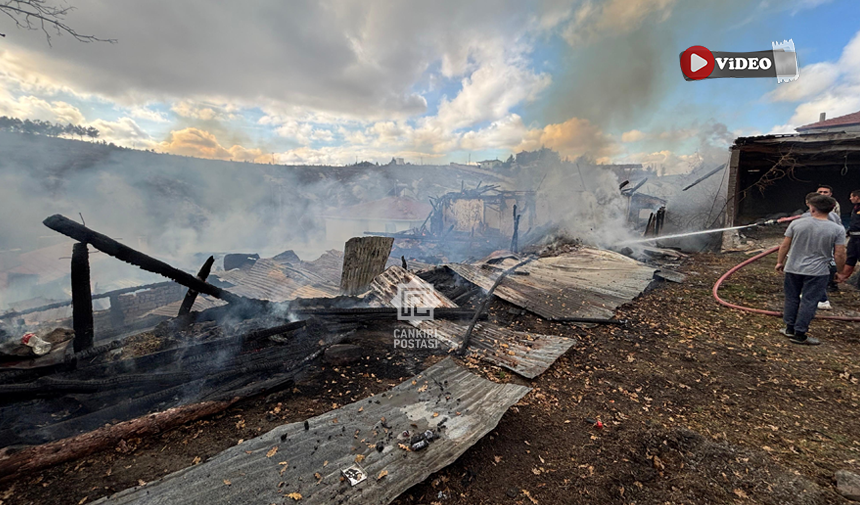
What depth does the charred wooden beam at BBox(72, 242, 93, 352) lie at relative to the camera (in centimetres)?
330

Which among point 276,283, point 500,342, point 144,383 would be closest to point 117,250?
point 144,383

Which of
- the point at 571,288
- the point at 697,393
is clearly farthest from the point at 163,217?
the point at 697,393

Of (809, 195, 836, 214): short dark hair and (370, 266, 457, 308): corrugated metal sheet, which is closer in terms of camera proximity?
(809, 195, 836, 214): short dark hair

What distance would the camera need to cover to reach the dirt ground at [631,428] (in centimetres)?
223

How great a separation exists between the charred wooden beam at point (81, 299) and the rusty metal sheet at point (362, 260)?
4743 mm

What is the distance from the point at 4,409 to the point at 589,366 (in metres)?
5.82

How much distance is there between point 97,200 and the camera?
768 inches

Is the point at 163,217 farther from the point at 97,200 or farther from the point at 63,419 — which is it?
the point at 63,419

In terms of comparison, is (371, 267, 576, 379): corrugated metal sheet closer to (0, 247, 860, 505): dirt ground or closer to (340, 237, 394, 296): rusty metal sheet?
(0, 247, 860, 505): dirt ground

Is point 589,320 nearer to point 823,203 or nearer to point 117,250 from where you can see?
point 823,203

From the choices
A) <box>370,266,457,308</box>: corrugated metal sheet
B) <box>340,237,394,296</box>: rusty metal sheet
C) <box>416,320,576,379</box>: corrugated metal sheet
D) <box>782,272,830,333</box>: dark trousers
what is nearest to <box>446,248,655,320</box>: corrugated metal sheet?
<box>416,320,576,379</box>: corrugated metal sheet

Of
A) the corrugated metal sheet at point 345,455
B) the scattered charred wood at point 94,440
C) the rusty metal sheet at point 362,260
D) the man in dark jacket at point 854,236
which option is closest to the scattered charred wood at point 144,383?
the scattered charred wood at point 94,440

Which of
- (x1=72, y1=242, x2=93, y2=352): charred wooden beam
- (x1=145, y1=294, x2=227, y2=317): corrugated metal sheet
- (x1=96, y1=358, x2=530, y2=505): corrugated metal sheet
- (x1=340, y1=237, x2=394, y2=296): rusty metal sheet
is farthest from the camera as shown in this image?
(x1=145, y1=294, x2=227, y2=317): corrugated metal sheet

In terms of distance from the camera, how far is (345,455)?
2.32 m
